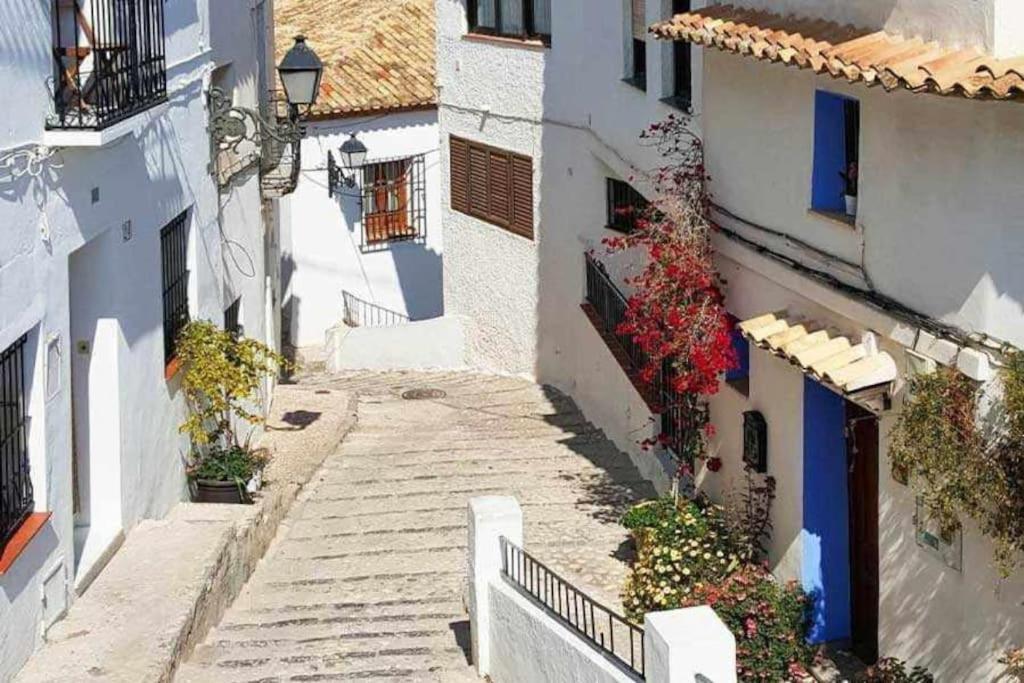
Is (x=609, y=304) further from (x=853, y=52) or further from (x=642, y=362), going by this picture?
(x=853, y=52)

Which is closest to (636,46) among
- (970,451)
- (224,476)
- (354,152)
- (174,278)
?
(174,278)

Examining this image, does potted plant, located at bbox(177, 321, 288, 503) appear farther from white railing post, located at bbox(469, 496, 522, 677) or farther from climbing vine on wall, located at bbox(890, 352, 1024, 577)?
climbing vine on wall, located at bbox(890, 352, 1024, 577)

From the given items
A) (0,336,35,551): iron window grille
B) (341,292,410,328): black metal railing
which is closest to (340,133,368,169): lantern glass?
(341,292,410,328): black metal railing

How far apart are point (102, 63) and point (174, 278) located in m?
3.66

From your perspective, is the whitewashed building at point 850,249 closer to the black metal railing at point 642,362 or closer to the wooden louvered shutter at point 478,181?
the black metal railing at point 642,362

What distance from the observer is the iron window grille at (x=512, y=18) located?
67.9 feet

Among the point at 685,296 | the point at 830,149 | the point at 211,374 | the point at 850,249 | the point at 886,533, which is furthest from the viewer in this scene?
the point at 211,374

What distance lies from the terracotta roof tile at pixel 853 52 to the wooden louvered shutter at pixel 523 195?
817cm

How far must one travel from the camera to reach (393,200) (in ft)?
93.1

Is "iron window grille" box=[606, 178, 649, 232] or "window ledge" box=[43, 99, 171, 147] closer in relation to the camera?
"window ledge" box=[43, 99, 171, 147]

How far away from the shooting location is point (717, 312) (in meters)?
13.3

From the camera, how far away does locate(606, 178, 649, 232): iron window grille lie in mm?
18203

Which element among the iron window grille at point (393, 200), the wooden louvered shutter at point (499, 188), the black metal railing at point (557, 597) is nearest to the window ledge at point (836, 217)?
the black metal railing at point (557, 597)

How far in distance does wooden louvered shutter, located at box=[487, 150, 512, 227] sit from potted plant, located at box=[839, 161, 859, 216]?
10349mm
